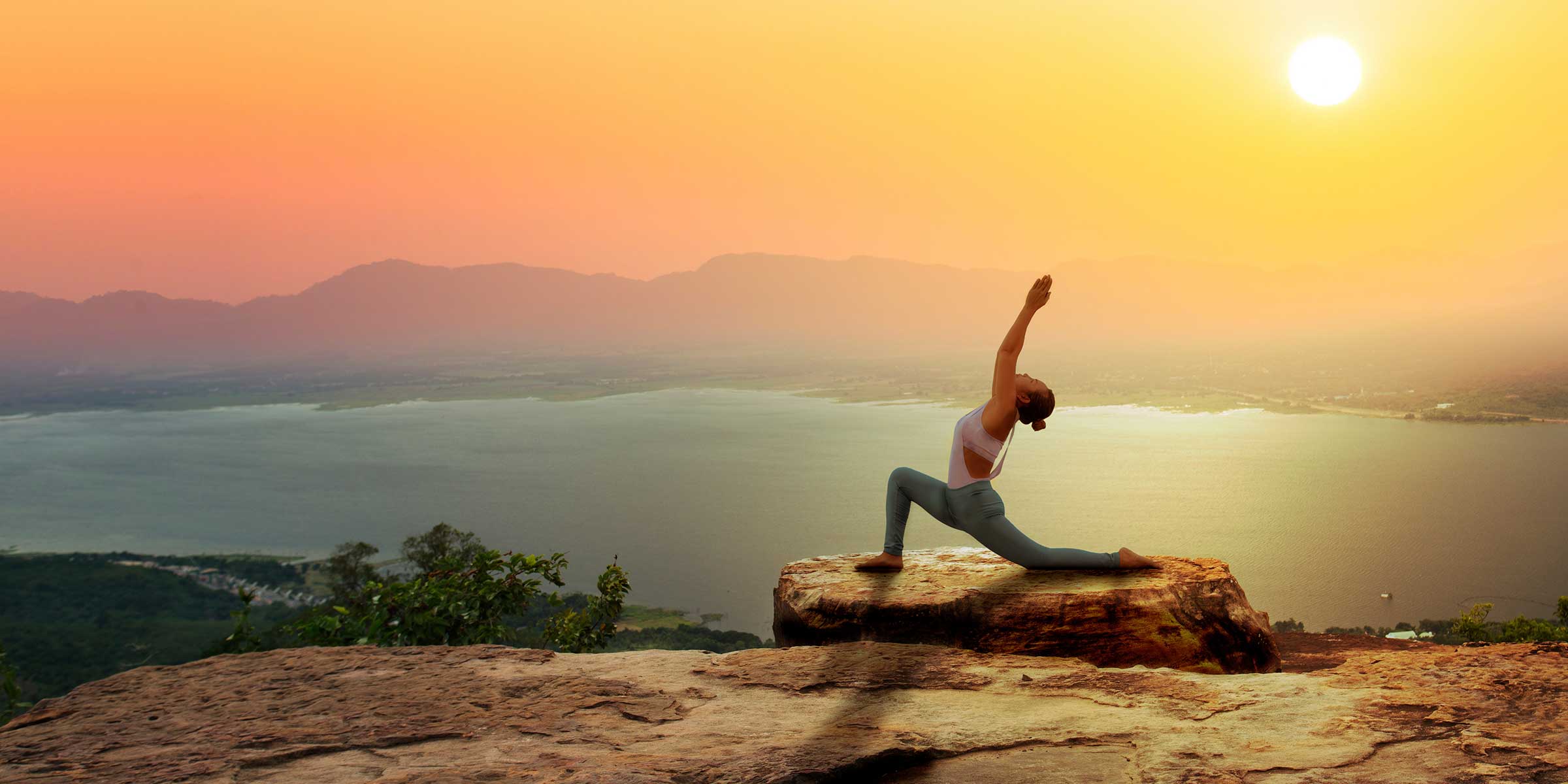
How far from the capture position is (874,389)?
363 feet

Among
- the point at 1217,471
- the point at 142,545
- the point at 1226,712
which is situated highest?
the point at 1226,712

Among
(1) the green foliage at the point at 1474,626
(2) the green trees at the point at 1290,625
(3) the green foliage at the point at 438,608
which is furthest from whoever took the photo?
(2) the green trees at the point at 1290,625

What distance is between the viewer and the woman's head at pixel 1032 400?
18.3ft

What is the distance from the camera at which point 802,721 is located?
150 inches

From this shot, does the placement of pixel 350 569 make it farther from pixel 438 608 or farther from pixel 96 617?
pixel 96 617

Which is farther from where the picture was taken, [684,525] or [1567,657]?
[684,525]

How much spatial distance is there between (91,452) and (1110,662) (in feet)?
422

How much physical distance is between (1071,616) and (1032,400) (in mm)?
1416

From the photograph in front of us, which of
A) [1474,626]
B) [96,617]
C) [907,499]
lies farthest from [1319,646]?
[96,617]

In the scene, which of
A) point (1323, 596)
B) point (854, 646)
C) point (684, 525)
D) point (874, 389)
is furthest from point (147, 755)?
point (874, 389)

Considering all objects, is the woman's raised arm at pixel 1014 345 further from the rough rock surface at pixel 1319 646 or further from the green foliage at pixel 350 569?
the green foliage at pixel 350 569

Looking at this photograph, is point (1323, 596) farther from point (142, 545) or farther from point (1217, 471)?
point (142, 545)

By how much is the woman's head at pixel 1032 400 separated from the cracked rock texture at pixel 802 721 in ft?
5.38

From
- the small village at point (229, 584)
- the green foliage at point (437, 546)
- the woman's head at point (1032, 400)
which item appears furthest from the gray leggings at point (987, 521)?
the small village at point (229, 584)
